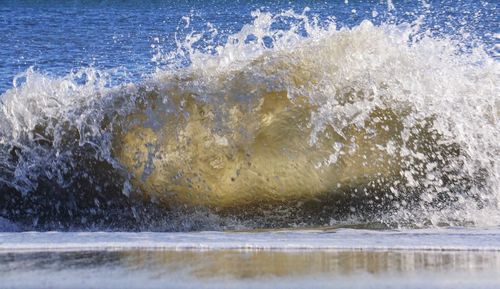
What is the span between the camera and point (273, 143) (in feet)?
19.9

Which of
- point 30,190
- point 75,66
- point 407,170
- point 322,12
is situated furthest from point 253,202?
point 322,12

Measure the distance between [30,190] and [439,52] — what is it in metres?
2.49

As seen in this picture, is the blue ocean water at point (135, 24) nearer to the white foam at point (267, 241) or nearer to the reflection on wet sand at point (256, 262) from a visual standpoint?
the white foam at point (267, 241)

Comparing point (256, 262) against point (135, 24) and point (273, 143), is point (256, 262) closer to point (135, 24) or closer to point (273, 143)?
point (273, 143)

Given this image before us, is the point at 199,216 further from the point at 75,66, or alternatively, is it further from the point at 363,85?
the point at 75,66

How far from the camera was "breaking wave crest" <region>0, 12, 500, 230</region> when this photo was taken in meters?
6.00

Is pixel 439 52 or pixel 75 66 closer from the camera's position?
pixel 439 52

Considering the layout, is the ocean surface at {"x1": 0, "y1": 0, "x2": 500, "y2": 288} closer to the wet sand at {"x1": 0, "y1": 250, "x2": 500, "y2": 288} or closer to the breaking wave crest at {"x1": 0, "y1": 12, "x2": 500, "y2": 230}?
the breaking wave crest at {"x1": 0, "y1": 12, "x2": 500, "y2": 230}

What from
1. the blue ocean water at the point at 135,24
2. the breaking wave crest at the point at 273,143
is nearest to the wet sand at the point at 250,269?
the breaking wave crest at the point at 273,143

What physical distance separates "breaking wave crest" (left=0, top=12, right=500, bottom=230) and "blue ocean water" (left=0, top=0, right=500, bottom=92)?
4.51 meters

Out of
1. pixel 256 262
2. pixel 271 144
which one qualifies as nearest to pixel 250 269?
pixel 256 262

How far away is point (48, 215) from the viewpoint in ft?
20.2

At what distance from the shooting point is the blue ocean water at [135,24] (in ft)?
42.3

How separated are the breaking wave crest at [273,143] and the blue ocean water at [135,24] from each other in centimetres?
451
